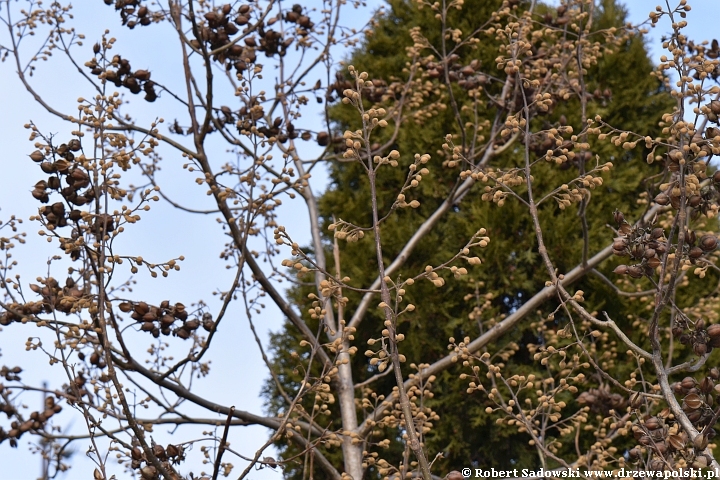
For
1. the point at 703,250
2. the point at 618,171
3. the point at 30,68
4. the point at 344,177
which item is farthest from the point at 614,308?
the point at 30,68

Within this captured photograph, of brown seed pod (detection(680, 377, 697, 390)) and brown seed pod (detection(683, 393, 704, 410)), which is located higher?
brown seed pod (detection(680, 377, 697, 390))

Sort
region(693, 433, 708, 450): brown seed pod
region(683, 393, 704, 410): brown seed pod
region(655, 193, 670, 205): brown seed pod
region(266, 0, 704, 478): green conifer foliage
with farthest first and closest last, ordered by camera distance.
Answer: region(266, 0, 704, 478): green conifer foliage → region(655, 193, 670, 205): brown seed pod → region(683, 393, 704, 410): brown seed pod → region(693, 433, 708, 450): brown seed pod

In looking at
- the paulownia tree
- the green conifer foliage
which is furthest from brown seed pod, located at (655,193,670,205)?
the green conifer foliage

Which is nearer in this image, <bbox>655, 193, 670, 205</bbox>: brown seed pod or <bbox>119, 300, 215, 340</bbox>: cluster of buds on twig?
<bbox>655, 193, 670, 205</bbox>: brown seed pod

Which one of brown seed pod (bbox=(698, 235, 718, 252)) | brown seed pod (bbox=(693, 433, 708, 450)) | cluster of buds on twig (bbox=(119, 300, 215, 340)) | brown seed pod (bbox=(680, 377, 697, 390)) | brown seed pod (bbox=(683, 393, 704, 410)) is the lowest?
brown seed pod (bbox=(693, 433, 708, 450))

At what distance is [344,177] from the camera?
700 centimetres

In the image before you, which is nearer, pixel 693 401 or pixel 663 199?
pixel 693 401

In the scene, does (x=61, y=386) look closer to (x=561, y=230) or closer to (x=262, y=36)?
(x=262, y=36)

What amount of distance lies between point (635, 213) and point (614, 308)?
2.89ft

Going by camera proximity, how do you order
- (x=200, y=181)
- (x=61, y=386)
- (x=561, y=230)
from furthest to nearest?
(x=561, y=230) < (x=61, y=386) < (x=200, y=181)

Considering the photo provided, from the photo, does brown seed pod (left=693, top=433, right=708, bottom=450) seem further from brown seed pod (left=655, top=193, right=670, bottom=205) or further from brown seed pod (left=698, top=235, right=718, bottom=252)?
brown seed pod (left=655, top=193, right=670, bottom=205)

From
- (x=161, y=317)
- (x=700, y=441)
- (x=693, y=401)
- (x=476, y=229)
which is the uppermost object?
(x=476, y=229)

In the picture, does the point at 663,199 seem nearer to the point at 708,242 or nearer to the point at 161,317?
the point at 708,242

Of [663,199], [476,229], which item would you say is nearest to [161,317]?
[663,199]
